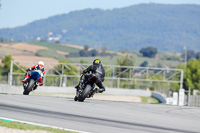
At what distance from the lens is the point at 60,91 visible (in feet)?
146

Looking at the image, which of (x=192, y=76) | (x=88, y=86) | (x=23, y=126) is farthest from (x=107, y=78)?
(x=192, y=76)

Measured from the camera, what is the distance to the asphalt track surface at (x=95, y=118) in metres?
11.2

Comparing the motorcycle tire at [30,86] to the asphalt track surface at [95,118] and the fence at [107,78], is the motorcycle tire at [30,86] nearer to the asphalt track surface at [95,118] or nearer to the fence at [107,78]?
the asphalt track surface at [95,118]

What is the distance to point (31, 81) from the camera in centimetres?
2000

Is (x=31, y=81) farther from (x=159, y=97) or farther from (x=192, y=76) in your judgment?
(x=192, y=76)

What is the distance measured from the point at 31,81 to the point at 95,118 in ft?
26.3

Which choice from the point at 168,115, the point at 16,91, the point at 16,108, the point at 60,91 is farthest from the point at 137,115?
the point at 60,91

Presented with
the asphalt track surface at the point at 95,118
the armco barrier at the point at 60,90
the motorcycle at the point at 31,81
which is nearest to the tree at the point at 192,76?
the armco barrier at the point at 60,90

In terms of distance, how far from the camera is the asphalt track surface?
11195 millimetres

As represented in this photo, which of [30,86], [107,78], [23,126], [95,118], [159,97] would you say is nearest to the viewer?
[23,126]

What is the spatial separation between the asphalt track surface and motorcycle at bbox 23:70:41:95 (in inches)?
180

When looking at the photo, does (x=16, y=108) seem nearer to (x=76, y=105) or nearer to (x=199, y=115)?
(x=76, y=105)

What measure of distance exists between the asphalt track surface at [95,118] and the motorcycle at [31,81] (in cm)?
458

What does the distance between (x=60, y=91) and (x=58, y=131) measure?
34464 millimetres
